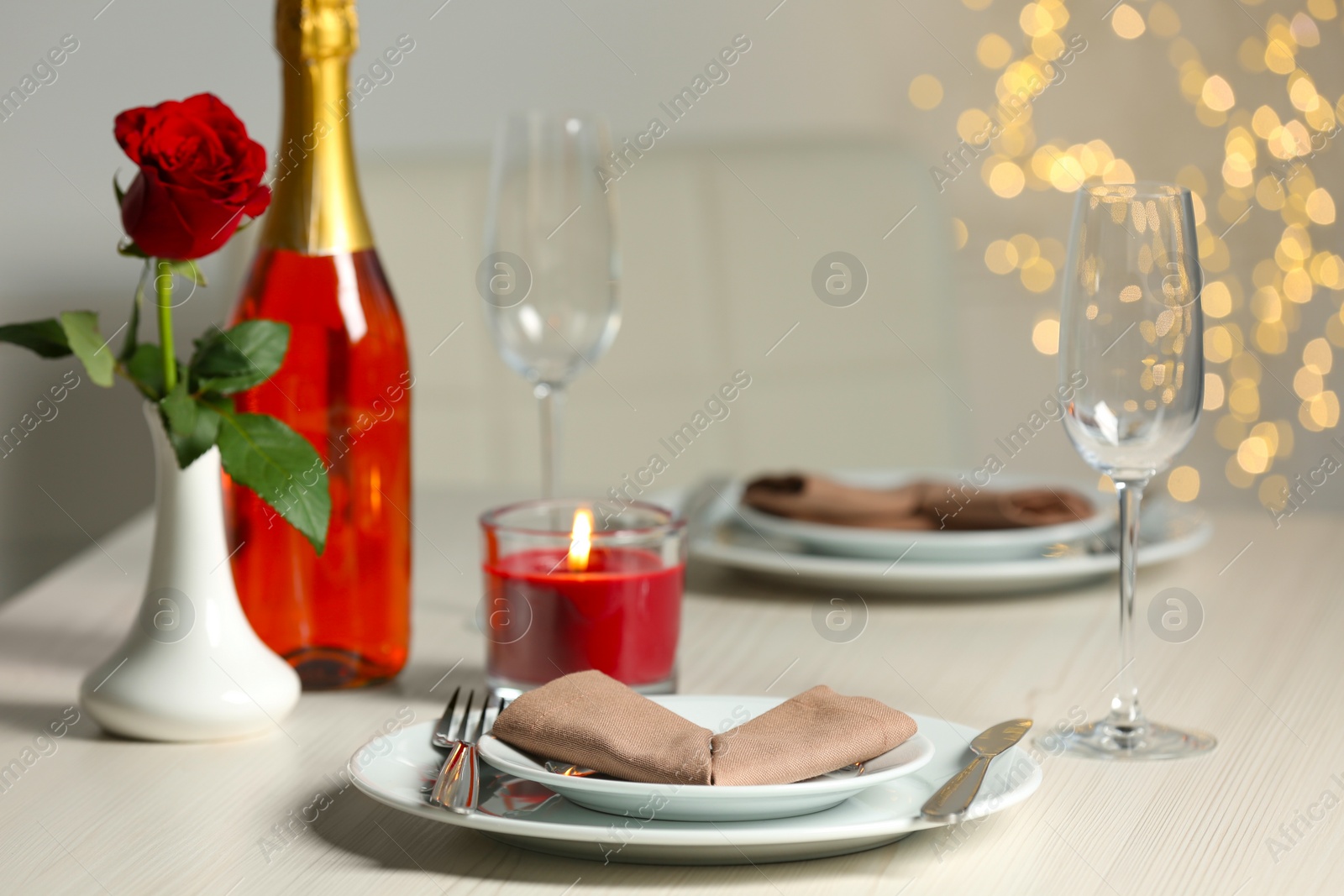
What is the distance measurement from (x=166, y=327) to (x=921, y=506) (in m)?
0.56

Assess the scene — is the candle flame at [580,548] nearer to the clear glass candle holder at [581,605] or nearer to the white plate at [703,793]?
the clear glass candle holder at [581,605]

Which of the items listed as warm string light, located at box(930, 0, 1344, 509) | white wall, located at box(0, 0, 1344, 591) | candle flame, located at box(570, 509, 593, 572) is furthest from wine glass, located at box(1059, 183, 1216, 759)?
warm string light, located at box(930, 0, 1344, 509)

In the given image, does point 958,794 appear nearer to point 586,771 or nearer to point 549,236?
point 586,771

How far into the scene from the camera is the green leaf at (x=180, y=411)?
0.66 meters

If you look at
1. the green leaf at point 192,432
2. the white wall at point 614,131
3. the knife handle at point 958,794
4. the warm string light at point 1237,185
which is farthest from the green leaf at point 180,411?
the warm string light at point 1237,185

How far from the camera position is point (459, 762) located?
55cm

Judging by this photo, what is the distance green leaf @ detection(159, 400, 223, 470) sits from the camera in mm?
661

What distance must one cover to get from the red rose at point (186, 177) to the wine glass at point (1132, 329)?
390 mm

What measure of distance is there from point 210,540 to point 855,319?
151 cm

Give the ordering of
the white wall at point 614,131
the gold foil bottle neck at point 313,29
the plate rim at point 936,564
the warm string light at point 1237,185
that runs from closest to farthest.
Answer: the gold foil bottle neck at point 313,29 < the plate rim at point 936,564 < the white wall at point 614,131 < the warm string light at point 1237,185

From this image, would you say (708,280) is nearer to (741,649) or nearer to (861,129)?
(861,129)

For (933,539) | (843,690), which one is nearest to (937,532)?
(933,539)

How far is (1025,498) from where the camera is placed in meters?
0.99

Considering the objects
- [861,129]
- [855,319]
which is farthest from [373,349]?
[861,129]
